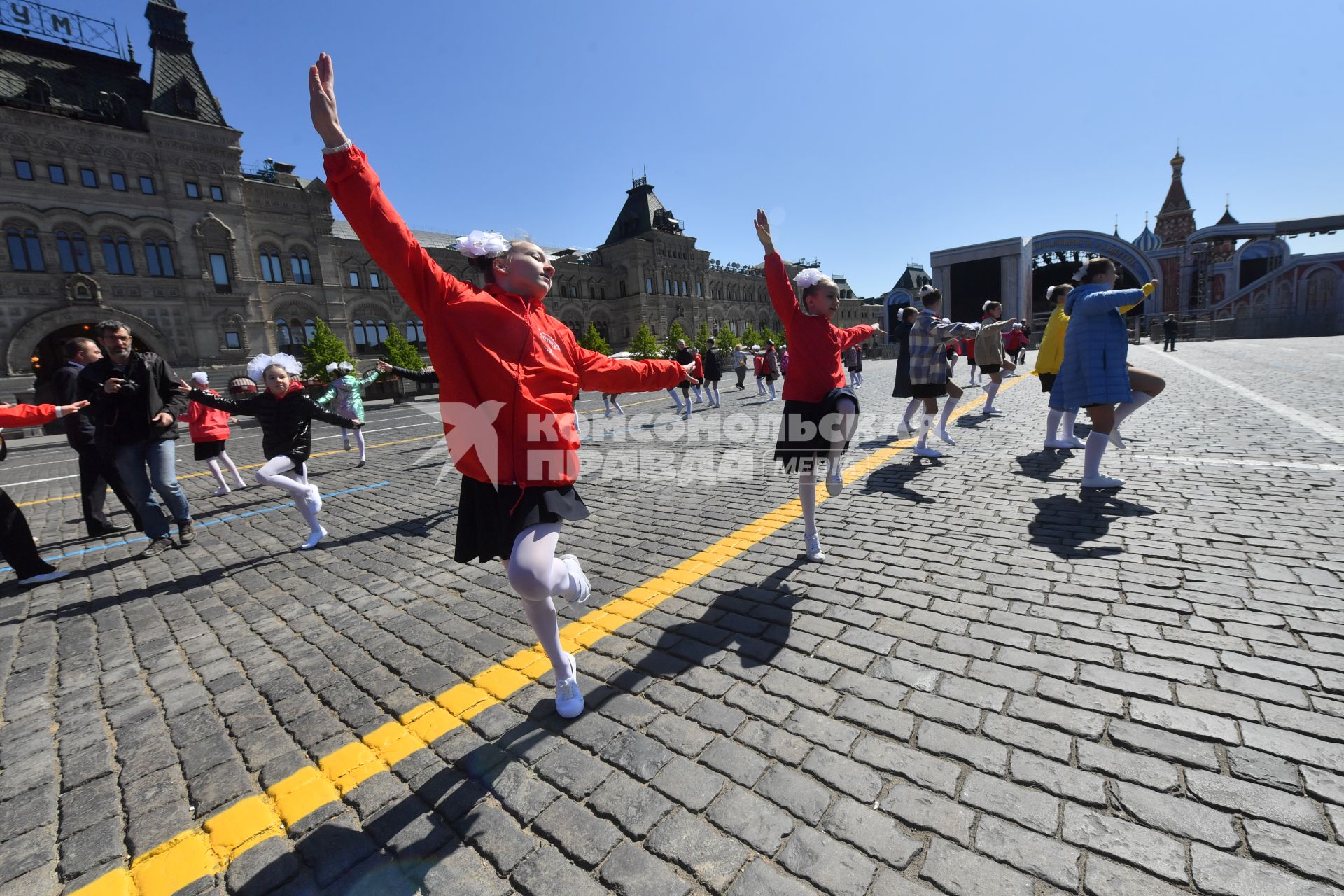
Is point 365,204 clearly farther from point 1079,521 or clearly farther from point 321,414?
point 1079,521

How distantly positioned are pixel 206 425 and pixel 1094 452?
1090 centimetres

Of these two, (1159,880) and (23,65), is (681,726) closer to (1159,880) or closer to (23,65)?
(1159,880)

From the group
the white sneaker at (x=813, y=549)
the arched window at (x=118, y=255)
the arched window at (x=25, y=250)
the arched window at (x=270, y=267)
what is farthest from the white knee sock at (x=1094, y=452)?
the arched window at (x=270, y=267)

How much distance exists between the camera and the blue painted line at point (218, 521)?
5461 mm

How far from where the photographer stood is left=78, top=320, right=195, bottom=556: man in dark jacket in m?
5.01

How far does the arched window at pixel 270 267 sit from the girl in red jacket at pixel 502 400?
4349 centimetres

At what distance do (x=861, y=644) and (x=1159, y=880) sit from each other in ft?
4.59

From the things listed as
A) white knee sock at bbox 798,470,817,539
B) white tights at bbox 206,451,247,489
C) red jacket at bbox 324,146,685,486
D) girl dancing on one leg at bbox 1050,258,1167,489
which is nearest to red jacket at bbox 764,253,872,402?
Result: white knee sock at bbox 798,470,817,539

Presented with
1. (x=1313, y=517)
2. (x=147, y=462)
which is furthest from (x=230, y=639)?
(x=1313, y=517)

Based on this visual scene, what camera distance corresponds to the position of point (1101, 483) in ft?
17.1

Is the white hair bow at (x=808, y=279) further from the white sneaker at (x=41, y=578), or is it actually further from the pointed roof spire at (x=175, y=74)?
the pointed roof spire at (x=175, y=74)

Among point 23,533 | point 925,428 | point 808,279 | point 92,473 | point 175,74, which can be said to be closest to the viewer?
point 808,279

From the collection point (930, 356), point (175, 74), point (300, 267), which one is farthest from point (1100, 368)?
point (175, 74)

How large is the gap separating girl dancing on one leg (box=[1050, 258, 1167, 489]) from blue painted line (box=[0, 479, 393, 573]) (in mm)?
8636
